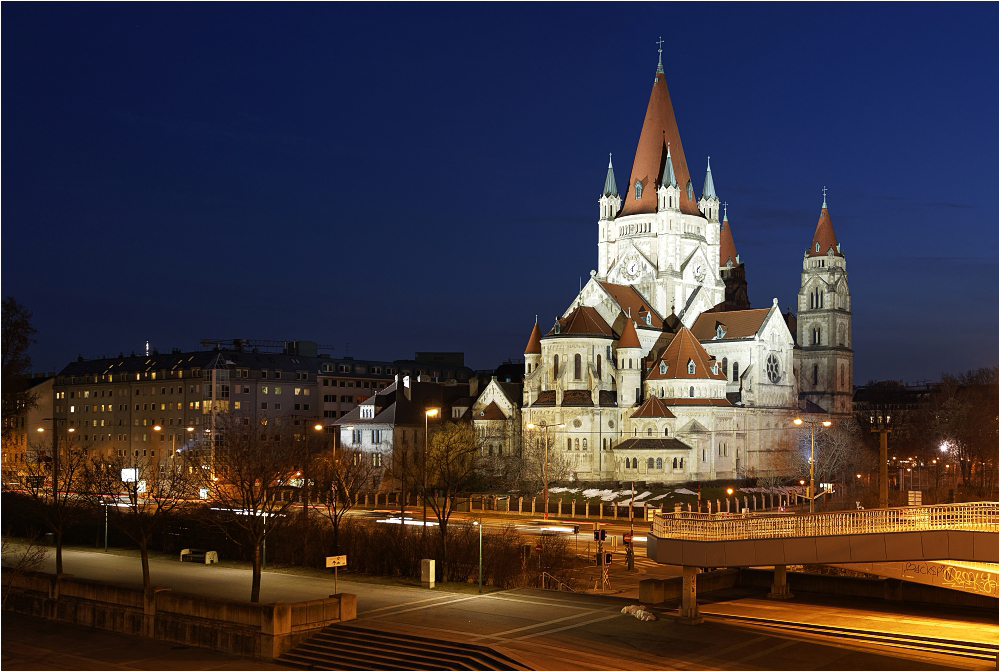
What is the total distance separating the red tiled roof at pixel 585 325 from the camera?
105 metres

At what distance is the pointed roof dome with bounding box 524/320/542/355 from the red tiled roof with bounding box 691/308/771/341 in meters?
15.3

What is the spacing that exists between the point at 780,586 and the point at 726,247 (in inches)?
4405

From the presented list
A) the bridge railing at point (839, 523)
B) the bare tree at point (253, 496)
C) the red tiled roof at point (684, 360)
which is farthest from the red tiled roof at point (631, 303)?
the bridge railing at point (839, 523)

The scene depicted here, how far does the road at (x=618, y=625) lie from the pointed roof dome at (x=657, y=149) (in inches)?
2994

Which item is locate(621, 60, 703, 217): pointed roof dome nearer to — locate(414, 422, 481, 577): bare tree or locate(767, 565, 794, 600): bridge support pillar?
locate(414, 422, 481, 577): bare tree

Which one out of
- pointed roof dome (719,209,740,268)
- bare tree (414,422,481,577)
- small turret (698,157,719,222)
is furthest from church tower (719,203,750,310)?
bare tree (414,422,481,577)

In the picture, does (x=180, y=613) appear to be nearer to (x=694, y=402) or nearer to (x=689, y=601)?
(x=689, y=601)

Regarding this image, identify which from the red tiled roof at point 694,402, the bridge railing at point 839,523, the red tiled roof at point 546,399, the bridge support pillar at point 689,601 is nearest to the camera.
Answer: the bridge railing at point 839,523

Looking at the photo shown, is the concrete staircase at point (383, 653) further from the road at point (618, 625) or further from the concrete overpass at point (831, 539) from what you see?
the concrete overpass at point (831, 539)

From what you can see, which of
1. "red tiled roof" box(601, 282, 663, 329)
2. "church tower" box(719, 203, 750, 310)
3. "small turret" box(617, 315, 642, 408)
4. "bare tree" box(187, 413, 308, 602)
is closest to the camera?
"bare tree" box(187, 413, 308, 602)

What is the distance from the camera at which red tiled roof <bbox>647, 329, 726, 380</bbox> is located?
10156 cm

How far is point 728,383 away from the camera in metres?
109

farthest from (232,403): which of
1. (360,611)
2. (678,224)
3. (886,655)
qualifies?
(886,655)

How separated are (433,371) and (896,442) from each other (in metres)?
63.0
